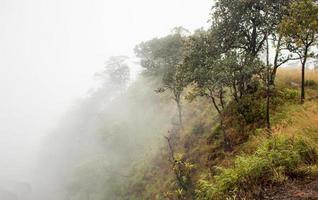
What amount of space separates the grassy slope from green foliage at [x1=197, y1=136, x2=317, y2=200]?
3 centimetres

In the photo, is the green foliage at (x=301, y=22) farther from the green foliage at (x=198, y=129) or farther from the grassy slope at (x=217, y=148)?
the green foliage at (x=198, y=129)

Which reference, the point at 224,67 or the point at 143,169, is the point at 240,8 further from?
the point at 143,169

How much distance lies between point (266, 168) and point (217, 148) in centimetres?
1052

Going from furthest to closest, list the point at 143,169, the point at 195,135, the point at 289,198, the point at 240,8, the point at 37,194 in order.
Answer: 1. the point at 37,194
2. the point at 143,169
3. the point at 195,135
4. the point at 240,8
5. the point at 289,198

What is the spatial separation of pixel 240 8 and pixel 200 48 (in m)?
3.04

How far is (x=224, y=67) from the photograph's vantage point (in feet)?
54.5

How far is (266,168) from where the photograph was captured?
32.6 feet

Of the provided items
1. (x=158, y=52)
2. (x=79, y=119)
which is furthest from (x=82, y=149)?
(x=158, y=52)

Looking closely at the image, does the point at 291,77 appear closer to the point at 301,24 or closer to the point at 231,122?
the point at 231,122

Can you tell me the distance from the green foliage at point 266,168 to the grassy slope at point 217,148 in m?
0.03

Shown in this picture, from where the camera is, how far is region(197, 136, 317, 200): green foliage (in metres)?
9.60

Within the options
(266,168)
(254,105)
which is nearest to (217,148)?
(254,105)

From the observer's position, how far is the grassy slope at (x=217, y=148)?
33.9 ft

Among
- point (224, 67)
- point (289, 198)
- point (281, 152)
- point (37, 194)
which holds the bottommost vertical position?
point (37, 194)
